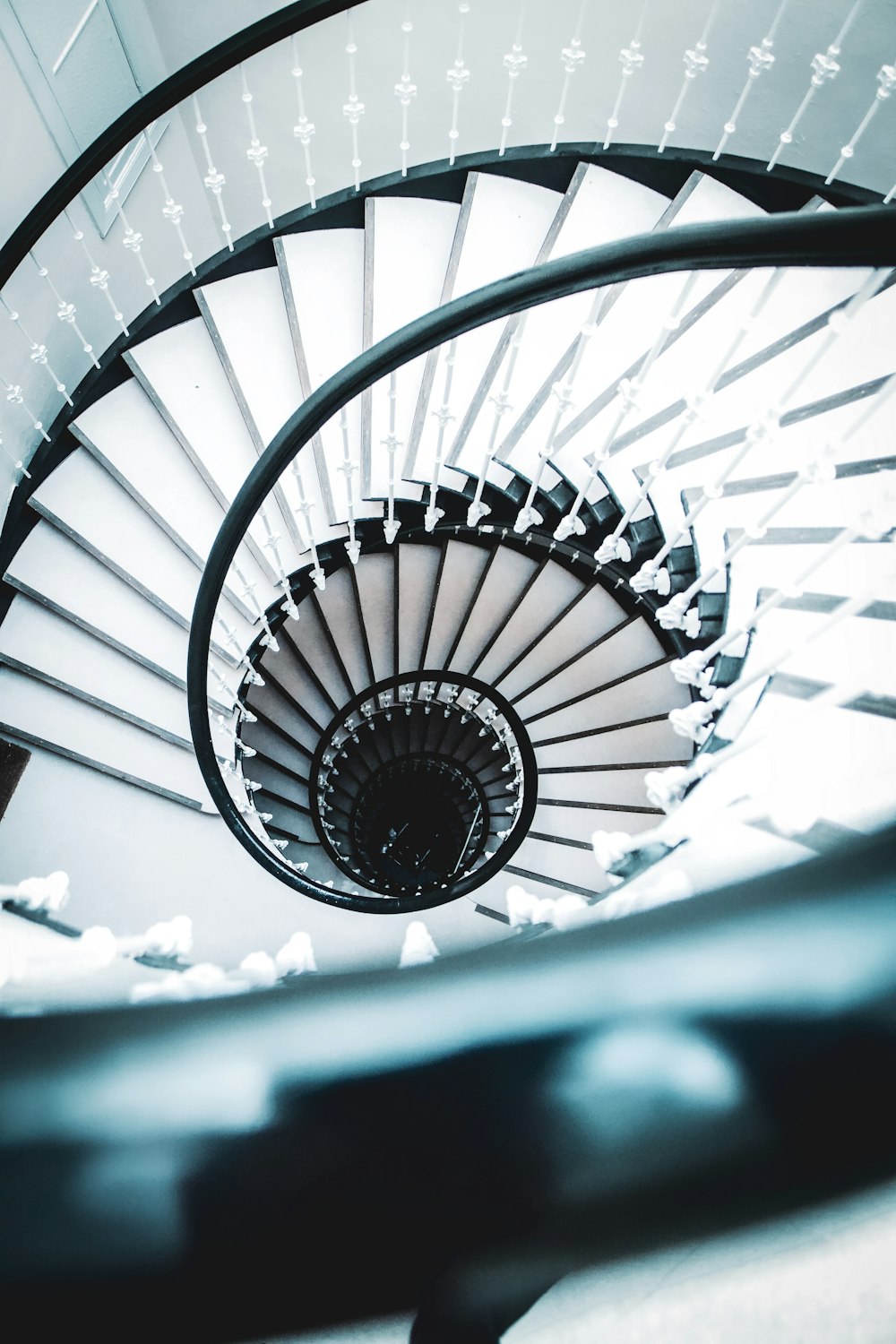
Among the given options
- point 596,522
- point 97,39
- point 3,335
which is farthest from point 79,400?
point 596,522

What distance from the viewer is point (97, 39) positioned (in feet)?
10.8

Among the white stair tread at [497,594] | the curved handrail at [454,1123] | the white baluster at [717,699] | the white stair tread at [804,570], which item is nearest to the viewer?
the curved handrail at [454,1123]

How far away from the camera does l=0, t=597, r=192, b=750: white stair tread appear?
3.76m

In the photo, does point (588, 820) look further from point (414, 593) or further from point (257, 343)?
point (257, 343)

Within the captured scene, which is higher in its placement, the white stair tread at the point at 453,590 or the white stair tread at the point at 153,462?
the white stair tread at the point at 153,462

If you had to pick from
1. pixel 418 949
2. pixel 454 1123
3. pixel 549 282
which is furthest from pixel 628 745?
pixel 454 1123

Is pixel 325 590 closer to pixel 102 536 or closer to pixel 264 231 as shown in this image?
pixel 102 536

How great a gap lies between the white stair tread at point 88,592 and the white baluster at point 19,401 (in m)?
0.46

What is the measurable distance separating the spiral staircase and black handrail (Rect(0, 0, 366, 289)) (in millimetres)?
183

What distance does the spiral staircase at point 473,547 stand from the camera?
79.6 inches

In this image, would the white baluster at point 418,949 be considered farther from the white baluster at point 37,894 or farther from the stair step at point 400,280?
the stair step at point 400,280

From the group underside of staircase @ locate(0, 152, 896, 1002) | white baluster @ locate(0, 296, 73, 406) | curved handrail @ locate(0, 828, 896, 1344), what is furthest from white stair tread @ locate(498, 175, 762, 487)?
curved handrail @ locate(0, 828, 896, 1344)

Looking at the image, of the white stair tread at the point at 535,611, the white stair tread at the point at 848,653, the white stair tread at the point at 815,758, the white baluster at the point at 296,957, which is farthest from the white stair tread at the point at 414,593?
the white baluster at the point at 296,957

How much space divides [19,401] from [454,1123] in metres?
3.64
